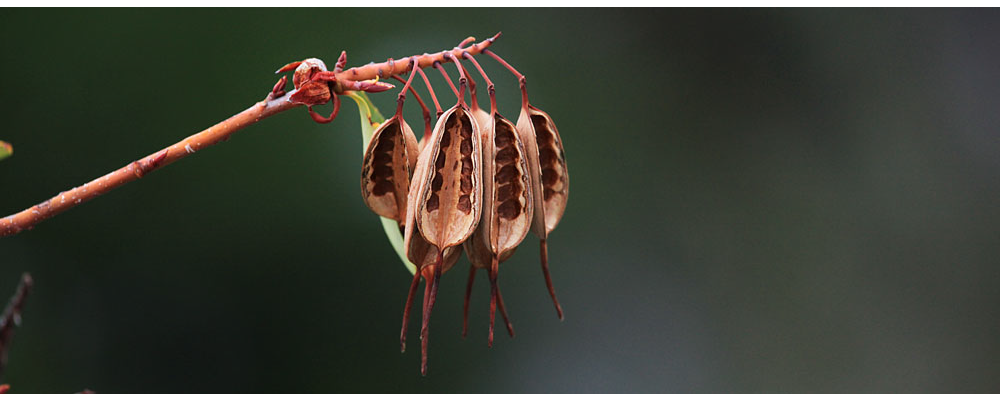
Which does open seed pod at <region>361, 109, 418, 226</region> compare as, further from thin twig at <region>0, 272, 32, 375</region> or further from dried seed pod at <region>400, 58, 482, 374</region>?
thin twig at <region>0, 272, 32, 375</region>

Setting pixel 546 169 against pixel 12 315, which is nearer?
pixel 12 315

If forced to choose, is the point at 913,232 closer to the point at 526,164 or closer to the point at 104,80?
the point at 526,164

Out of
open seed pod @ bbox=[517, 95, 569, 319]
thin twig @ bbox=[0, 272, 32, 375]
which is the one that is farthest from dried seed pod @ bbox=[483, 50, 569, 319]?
thin twig @ bbox=[0, 272, 32, 375]

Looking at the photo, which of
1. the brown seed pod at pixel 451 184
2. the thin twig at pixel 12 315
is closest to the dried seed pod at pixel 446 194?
the brown seed pod at pixel 451 184

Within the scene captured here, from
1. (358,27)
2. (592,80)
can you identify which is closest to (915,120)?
(592,80)

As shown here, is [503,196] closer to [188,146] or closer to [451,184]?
[451,184]

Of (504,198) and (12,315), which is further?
(504,198)

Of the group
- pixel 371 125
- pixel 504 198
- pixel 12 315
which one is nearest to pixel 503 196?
pixel 504 198

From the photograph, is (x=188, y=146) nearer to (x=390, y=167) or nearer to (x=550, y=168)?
(x=390, y=167)

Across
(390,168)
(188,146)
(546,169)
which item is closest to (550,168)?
(546,169)
